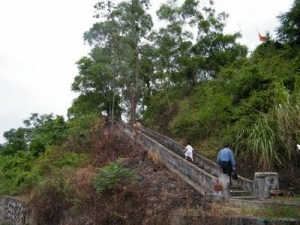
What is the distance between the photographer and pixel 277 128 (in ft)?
40.5

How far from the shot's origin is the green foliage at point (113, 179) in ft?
37.2

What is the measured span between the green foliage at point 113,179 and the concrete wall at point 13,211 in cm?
465

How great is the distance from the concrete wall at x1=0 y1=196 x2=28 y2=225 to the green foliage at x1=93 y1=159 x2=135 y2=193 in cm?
465

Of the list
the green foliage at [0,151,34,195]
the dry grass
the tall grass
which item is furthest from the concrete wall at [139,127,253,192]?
the green foliage at [0,151,34,195]

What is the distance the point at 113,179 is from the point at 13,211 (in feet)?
22.6

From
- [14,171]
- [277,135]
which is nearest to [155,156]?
[277,135]

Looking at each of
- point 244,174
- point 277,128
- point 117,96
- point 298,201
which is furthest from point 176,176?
point 117,96

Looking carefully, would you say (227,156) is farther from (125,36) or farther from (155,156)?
(125,36)

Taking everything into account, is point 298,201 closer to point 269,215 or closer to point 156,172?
point 269,215

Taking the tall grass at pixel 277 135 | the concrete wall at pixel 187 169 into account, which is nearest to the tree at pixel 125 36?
the concrete wall at pixel 187 169

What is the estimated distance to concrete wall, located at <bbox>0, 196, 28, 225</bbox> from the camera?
48.1ft

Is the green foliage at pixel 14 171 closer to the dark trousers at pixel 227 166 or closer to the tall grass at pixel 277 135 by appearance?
the dark trousers at pixel 227 166

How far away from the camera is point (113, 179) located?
11.5m

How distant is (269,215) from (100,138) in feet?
42.6
